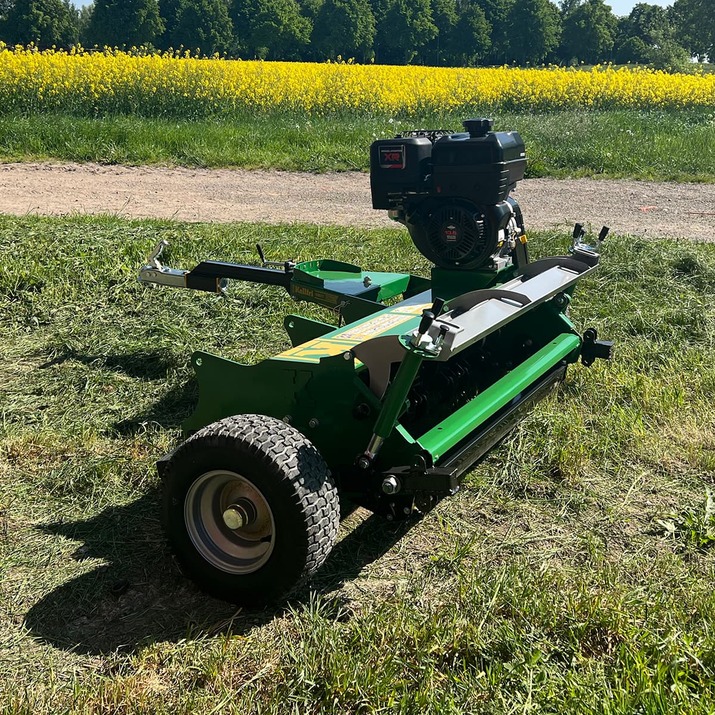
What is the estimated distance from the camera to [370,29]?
6831 centimetres

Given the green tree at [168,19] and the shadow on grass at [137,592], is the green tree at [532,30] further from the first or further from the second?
the shadow on grass at [137,592]

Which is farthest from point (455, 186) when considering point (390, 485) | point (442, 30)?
point (442, 30)

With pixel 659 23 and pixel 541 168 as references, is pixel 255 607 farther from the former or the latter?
pixel 659 23

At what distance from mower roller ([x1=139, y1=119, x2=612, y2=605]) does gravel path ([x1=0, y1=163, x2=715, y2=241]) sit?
492cm

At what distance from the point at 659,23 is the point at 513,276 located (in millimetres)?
77020

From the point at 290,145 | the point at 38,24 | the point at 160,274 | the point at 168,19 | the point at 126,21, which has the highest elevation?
the point at 168,19

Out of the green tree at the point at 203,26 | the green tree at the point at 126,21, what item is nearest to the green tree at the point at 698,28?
the green tree at the point at 203,26

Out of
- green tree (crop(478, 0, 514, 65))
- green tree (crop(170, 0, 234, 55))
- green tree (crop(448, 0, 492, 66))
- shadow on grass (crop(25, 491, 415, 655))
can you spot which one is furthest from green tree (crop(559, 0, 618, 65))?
shadow on grass (crop(25, 491, 415, 655))

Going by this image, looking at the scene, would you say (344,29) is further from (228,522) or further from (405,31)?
(228,522)

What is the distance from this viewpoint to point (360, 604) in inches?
119

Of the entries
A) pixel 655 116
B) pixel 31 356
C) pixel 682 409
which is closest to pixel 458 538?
pixel 682 409

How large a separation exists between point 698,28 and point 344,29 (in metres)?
28.4

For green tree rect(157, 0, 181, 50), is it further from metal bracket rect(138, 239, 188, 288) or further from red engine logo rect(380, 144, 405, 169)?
red engine logo rect(380, 144, 405, 169)

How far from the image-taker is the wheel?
8.94 feet
